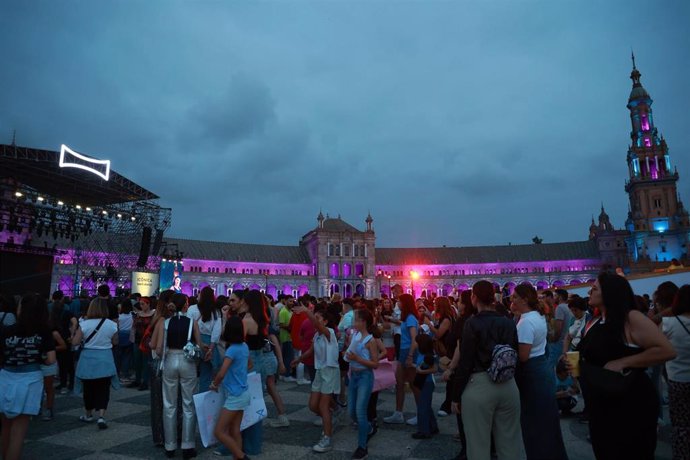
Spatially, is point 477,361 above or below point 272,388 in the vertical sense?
above

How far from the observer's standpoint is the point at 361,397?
6.15 m

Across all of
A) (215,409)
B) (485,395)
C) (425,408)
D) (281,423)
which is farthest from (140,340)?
(485,395)

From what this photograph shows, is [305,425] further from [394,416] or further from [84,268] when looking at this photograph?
[84,268]

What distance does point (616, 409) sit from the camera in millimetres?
3480

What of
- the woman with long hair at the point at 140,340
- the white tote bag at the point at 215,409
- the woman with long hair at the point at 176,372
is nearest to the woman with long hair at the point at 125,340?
the woman with long hair at the point at 140,340

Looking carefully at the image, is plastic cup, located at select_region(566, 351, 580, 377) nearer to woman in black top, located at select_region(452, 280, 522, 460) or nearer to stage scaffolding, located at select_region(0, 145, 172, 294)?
woman in black top, located at select_region(452, 280, 522, 460)

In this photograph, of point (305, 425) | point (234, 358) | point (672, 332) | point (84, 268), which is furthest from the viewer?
point (84, 268)

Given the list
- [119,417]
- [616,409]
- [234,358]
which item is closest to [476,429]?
[616,409]

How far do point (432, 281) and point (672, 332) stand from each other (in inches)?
3370

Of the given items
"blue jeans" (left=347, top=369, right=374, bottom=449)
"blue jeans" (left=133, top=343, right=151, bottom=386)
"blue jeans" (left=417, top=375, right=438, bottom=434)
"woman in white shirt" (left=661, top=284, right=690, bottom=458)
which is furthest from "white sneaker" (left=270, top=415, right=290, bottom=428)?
"woman in white shirt" (left=661, top=284, right=690, bottom=458)

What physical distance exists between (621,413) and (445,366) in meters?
3.16

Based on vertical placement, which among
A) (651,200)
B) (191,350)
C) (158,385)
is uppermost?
(651,200)

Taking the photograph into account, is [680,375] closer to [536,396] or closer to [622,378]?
[536,396]

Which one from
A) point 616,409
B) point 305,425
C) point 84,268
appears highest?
point 84,268
